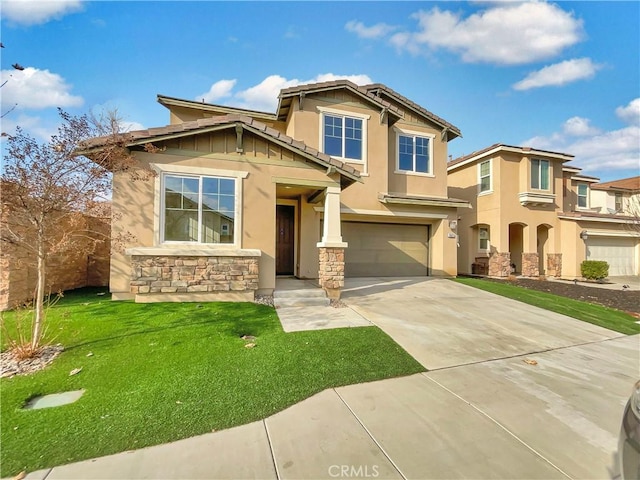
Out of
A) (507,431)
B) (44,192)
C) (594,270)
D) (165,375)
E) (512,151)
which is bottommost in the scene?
(507,431)

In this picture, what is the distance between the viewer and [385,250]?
13.4 m

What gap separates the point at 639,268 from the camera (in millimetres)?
18750

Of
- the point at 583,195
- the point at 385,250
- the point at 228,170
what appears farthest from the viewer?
the point at 583,195

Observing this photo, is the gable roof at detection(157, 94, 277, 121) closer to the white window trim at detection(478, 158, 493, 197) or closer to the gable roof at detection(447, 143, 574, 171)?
the gable roof at detection(447, 143, 574, 171)

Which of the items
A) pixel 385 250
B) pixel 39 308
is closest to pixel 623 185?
pixel 385 250

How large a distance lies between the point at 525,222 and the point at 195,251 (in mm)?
17162

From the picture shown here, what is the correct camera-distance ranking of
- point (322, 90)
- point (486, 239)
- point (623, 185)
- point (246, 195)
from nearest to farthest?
point (246, 195) → point (322, 90) → point (486, 239) → point (623, 185)

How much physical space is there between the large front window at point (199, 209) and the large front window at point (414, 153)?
8.62 m

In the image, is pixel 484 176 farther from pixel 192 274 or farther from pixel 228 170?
pixel 192 274

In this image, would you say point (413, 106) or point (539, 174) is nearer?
point (413, 106)

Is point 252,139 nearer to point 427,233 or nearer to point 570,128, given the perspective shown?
point 427,233

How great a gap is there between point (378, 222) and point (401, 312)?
6638 mm

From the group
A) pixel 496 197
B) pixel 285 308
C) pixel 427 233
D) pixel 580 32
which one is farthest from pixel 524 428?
pixel 496 197

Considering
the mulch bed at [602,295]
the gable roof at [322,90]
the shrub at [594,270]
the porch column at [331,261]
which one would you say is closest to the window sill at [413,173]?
the gable roof at [322,90]
